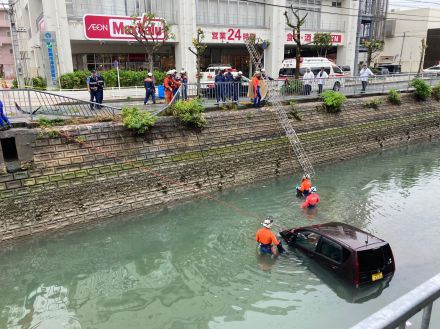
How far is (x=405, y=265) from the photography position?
957 centimetres

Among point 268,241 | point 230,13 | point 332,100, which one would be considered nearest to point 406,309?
point 268,241

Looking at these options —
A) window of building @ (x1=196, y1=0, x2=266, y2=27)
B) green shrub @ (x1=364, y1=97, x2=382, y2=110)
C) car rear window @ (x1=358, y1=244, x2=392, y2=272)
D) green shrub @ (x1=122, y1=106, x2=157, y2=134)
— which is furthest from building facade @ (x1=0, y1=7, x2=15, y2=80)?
car rear window @ (x1=358, y1=244, x2=392, y2=272)

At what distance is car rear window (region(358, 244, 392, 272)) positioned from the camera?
→ 26.6ft

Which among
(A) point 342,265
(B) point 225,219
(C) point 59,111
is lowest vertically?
(B) point 225,219

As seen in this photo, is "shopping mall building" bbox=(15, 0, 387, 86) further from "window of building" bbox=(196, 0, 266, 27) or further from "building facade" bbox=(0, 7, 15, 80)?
"building facade" bbox=(0, 7, 15, 80)

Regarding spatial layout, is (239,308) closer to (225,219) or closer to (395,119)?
(225,219)

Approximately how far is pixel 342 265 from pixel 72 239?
819 cm

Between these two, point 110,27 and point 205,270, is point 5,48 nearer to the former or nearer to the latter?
point 110,27

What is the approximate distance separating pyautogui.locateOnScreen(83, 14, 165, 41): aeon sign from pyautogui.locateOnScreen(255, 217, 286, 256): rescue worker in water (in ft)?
73.2

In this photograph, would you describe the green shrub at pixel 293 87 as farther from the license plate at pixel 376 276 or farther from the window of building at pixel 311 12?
the window of building at pixel 311 12

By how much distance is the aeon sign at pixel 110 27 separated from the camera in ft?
93.1

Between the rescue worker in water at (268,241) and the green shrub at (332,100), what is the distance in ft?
43.2

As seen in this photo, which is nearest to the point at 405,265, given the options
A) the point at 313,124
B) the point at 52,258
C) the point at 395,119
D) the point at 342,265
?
the point at 342,265

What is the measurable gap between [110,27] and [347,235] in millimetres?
26524
